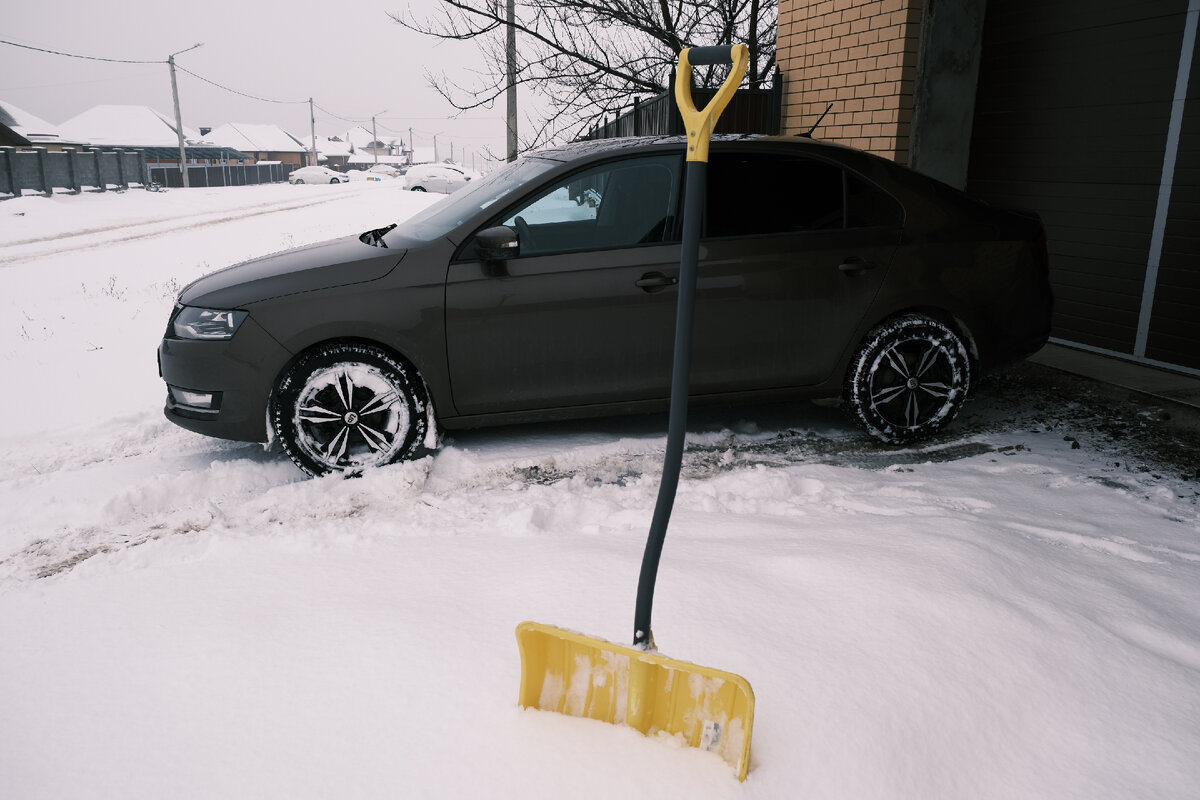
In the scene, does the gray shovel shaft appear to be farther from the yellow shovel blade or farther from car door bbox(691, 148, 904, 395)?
car door bbox(691, 148, 904, 395)

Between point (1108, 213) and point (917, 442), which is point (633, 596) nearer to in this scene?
point (917, 442)

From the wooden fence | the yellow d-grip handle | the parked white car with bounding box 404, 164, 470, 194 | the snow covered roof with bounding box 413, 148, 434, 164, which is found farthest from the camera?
the snow covered roof with bounding box 413, 148, 434, 164

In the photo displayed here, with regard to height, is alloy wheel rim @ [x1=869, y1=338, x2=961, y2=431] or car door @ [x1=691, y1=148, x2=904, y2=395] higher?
car door @ [x1=691, y1=148, x2=904, y2=395]

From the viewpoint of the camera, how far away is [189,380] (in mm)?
4105

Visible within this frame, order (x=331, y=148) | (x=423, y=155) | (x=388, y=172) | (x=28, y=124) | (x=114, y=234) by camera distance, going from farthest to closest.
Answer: (x=423, y=155) → (x=331, y=148) → (x=388, y=172) → (x=28, y=124) → (x=114, y=234)

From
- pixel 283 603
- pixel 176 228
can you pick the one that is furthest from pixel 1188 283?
pixel 176 228

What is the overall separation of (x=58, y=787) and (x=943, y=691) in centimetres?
218

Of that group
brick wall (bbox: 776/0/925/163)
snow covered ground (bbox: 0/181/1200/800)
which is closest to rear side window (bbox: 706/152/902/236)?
snow covered ground (bbox: 0/181/1200/800)

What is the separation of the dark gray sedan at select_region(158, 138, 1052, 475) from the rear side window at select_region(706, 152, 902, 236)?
0.01 meters

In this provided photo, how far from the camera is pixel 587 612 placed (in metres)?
2.67

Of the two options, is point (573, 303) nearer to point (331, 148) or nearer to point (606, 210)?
point (606, 210)

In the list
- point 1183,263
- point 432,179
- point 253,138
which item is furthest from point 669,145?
point 253,138

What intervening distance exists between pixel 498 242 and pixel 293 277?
995 millimetres

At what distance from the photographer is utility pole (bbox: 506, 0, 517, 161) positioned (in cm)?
1181
